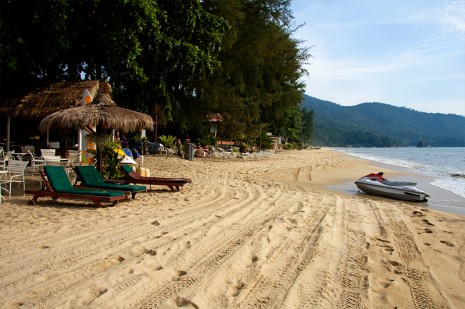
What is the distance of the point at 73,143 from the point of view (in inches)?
730

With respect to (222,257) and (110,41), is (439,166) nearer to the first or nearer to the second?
(110,41)

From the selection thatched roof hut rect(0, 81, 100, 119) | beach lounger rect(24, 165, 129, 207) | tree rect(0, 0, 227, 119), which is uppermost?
tree rect(0, 0, 227, 119)

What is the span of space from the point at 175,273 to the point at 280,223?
8.41ft

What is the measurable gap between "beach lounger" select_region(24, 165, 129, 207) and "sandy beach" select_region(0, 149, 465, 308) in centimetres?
19

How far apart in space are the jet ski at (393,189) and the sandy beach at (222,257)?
13.1 feet

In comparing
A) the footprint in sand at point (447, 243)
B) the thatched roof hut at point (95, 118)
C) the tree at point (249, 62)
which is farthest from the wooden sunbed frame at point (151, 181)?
the tree at point (249, 62)

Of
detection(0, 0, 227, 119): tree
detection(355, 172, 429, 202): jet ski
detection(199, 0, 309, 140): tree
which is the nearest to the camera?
detection(0, 0, 227, 119): tree

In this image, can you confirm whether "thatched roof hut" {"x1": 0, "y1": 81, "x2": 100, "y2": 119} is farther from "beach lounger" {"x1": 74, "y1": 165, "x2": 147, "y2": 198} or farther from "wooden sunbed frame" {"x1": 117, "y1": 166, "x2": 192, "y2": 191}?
"beach lounger" {"x1": 74, "y1": 165, "x2": 147, "y2": 198}

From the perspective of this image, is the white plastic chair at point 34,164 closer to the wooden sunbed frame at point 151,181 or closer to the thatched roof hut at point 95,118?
the thatched roof hut at point 95,118

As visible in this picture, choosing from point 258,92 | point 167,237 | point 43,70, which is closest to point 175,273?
point 167,237

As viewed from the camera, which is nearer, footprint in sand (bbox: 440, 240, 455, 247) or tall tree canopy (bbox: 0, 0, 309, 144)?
footprint in sand (bbox: 440, 240, 455, 247)

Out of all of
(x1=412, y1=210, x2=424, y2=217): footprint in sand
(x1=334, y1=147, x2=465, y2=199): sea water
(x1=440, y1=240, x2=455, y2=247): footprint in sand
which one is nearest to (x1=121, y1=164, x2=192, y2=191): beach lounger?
(x1=412, y1=210, x2=424, y2=217): footprint in sand

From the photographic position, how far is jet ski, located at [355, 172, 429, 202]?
11.2 meters

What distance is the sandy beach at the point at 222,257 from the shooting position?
331 cm
